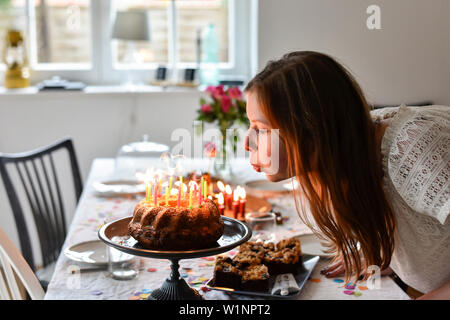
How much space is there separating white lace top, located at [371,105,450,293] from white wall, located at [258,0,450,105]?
1.42ft

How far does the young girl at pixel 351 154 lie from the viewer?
982 mm

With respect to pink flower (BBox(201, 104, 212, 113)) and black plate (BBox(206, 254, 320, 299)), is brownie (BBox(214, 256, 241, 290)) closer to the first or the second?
black plate (BBox(206, 254, 320, 299))

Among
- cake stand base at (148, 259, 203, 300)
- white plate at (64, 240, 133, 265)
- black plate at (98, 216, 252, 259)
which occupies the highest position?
black plate at (98, 216, 252, 259)

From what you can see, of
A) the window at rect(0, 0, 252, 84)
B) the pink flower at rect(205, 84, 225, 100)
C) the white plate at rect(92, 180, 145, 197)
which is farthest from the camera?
the window at rect(0, 0, 252, 84)

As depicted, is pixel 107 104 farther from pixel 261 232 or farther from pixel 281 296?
pixel 281 296

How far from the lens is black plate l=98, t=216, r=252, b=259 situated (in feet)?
3.46

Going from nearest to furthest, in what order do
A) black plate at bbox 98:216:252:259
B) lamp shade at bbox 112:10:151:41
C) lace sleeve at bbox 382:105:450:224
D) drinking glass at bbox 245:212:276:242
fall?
lace sleeve at bbox 382:105:450:224 < black plate at bbox 98:216:252:259 < drinking glass at bbox 245:212:276:242 < lamp shade at bbox 112:10:151:41

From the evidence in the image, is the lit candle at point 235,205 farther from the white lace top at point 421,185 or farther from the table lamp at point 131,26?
the table lamp at point 131,26

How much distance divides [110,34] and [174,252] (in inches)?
98.6

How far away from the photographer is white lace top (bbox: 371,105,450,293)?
957mm

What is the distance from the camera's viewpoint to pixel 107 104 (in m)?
3.21

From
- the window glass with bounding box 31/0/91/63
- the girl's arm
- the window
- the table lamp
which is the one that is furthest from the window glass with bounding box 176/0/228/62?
the girl's arm

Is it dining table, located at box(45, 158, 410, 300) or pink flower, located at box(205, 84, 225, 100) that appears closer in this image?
dining table, located at box(45, 158, 410, 300)

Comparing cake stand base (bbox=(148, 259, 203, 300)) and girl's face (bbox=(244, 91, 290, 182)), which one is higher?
girl's face (bbox=(244, 91, 290, 182))
